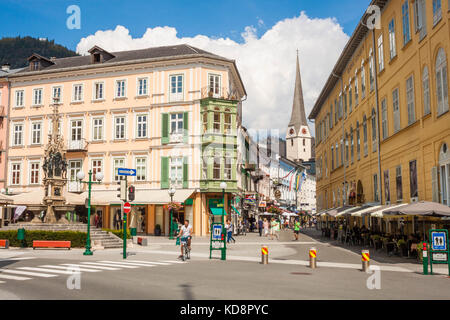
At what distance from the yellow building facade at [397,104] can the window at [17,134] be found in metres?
32.3

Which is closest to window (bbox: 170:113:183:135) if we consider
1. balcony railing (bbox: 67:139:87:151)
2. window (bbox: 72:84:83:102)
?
balcony railing (bbox: 67:139:87:151)

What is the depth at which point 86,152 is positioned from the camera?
46.0 metres

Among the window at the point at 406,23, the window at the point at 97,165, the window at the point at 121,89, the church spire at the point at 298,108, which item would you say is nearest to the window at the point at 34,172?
the window at the point at 97,165

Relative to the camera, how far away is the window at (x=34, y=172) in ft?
154

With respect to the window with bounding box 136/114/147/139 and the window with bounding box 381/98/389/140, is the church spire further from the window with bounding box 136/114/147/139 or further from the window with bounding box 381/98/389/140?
the window with bounding box 381/98/389/140

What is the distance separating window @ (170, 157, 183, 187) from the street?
75.7ft

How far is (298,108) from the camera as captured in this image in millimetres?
146000

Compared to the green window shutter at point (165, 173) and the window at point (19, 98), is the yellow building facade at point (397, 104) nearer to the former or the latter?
the green window shutter at point (165, 173)

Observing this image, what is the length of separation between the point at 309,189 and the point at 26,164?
10704cm

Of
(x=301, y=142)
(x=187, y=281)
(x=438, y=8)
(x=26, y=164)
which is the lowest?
(x=187, y=281)

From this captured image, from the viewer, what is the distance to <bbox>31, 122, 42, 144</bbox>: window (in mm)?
47772

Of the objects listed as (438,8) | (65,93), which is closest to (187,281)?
(438,8)

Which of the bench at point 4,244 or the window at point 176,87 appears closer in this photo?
the bench at point 4,244
